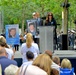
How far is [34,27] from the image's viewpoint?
15.4m

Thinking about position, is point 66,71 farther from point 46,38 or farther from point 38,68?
point 46,38

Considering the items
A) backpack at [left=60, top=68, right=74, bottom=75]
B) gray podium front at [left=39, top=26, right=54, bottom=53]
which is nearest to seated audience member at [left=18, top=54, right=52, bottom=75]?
backpack at [left=60, top=68, right=74, bottom=75]

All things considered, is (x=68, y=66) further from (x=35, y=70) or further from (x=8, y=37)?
(x=8, y=37)

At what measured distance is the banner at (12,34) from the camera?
551 inches

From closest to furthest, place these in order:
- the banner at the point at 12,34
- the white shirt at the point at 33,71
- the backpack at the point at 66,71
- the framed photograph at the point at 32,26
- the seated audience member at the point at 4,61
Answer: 1. the white shirt at the point at 33,71
2. the seated audience member at the point at 4,61
3. the backpack at the point at 66,71
4. the banner at the point at 12,34
5. the framed photograph at the point at 32,26

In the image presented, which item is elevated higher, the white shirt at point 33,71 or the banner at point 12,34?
the white shirt at point 33,71

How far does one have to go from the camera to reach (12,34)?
46.5 ft

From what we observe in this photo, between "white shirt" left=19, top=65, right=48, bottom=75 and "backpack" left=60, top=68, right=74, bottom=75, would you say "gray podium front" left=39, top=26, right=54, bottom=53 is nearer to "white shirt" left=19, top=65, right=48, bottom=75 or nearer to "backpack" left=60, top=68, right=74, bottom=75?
"backpack" left=60, top=68, right=74, bottom=75

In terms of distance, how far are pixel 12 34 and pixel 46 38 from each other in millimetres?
1369

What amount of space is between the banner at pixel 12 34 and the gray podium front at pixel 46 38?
0.92m

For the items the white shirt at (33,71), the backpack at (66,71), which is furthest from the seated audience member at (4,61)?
the white shirt at (33,71)

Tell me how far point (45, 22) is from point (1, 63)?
870 cm

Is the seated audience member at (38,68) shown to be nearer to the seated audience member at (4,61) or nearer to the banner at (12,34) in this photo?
the seated audience member at (4,61)

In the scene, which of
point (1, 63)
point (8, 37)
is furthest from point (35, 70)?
point (8, 37)
